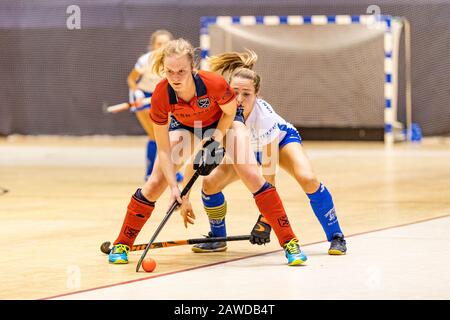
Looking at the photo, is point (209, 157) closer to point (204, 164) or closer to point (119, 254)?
point (204, 164)

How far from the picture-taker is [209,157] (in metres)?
5.54

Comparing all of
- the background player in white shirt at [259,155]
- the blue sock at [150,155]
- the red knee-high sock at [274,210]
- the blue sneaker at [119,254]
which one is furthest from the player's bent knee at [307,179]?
the blue sock at [150,155]

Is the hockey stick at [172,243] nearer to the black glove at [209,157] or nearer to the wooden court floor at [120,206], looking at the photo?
the wooden court floor at [120,206]

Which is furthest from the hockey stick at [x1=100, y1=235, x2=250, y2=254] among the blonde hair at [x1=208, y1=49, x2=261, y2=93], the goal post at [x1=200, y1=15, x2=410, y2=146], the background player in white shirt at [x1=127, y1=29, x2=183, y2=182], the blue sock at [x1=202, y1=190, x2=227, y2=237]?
the goal post at [x1=200, y1=15, x2=410, y2=146]

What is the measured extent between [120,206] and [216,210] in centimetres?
228

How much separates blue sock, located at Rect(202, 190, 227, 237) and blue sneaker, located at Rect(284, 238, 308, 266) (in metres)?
0.74

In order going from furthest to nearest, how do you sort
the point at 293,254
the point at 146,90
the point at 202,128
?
the point at 146,90, the point at 202,128, the point at 293,254

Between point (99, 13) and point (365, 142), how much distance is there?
5.19 m

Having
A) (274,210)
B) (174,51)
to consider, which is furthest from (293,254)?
(174,51)

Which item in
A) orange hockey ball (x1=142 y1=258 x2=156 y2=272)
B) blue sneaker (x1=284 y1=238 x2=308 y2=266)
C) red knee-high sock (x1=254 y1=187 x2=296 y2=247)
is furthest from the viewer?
red knee-high sock (x1=254 y1=187 x2=296 y2=247)

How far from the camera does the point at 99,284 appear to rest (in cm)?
489

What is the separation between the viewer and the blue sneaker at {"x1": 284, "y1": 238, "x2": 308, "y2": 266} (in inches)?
211

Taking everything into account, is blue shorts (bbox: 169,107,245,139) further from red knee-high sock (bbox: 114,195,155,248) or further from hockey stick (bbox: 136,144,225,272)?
red knee-high sock (bbox: 114,195,155,248)
